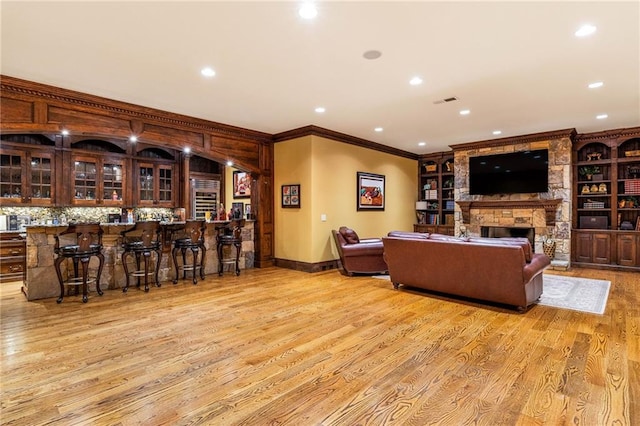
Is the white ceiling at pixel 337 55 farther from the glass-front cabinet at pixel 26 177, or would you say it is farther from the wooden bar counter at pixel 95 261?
the glass-front cabinet at pixel 26 177

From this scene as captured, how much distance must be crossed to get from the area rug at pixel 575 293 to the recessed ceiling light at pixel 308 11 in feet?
14.3

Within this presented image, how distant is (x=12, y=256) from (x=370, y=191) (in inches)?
274

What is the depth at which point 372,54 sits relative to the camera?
3543mm

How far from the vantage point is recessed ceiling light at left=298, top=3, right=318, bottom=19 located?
8.84ft

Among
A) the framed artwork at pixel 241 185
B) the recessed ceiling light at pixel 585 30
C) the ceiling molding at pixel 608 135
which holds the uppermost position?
the recessed ceiling light at pixel 585 30

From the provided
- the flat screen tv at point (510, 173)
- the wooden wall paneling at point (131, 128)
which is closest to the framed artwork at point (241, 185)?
the wooden wall paneling at point (131, 128)

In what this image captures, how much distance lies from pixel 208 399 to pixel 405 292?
3414mm

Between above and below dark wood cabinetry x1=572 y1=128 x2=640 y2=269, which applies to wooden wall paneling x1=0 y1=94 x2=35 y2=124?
above

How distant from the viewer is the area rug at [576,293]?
4.32 meters

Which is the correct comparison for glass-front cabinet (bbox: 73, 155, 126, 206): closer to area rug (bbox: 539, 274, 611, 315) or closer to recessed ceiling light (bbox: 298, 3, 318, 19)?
recessed ceiling light (bbox: 298, 3, 318, 19)

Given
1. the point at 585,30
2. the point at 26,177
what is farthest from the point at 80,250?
the point at 585,30

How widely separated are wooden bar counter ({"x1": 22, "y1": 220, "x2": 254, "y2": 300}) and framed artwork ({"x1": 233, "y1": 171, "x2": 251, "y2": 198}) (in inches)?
122

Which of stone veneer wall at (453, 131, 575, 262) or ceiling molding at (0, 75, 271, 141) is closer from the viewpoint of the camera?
ceiling molding at (0, 75, 271, 141)

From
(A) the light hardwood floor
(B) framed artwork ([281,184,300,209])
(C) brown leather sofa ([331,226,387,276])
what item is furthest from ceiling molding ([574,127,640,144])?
(B) framed artwork ([281,184,300,209])
